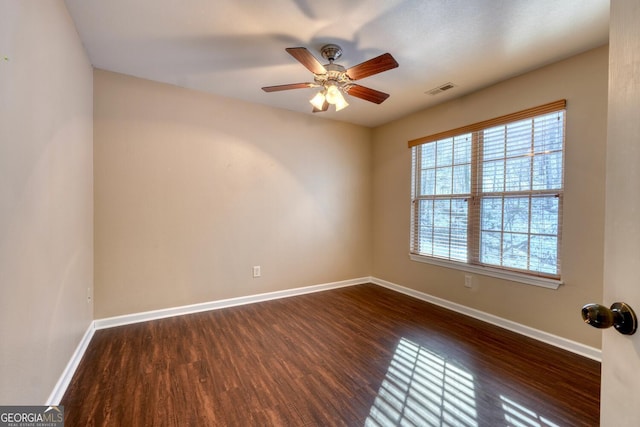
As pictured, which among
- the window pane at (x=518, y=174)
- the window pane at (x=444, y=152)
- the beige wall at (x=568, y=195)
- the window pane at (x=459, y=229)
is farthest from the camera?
the window pane at (x=444, y=152)

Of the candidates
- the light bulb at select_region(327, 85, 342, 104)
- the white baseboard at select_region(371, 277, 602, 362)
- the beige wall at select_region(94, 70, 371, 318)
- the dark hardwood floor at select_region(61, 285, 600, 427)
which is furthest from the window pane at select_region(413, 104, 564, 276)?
the light bulb at select_region(327, 85, 342, 104)

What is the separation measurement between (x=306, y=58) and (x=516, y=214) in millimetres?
2452

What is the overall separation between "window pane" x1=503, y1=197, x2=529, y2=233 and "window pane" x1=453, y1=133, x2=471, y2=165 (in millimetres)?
682

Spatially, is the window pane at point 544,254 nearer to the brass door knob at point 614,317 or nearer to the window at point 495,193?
the window at point 495,193

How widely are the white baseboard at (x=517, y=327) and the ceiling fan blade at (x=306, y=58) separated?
115 inches

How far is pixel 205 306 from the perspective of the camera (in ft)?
10.6

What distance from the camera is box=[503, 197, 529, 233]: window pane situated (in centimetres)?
267

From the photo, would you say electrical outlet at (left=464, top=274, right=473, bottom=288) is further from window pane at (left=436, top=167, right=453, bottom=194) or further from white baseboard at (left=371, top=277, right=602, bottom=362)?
window pane at (left=436, top=167, right=453, bottom=194)

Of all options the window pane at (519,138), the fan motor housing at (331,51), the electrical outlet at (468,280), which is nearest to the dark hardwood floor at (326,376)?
the electrical outlet at (468,280)

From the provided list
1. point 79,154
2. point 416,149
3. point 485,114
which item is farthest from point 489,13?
point 79,154

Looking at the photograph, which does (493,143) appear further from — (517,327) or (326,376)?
(326,376)

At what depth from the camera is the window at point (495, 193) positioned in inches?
98.9

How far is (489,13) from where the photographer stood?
188cm

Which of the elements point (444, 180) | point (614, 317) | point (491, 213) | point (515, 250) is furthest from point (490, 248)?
point (614, 317)
